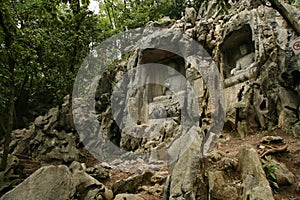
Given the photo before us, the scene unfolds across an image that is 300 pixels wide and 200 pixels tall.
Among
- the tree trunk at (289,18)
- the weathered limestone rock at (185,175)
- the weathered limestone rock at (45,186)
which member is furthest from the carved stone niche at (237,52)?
the weathered limestone rock at (45,186)

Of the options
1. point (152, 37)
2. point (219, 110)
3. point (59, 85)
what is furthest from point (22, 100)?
point (219, 110)

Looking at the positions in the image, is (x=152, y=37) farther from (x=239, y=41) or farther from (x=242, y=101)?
(x=242, y=101)

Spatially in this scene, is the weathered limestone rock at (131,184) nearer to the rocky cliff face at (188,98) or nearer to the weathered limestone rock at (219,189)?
the rocky cliff face at (188,98)

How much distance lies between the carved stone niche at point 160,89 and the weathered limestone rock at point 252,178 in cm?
851

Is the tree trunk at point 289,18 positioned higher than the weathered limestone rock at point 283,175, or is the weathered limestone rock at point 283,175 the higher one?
the tree trunk at point 289,18

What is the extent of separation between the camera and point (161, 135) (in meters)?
11.9

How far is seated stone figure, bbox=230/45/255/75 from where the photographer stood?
11.3m

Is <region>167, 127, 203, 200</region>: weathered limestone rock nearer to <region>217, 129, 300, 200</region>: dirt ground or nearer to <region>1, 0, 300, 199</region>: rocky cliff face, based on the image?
<region>1, 0, 300, 199</region>: rocky cliff face

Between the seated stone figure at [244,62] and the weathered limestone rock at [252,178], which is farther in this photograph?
the seated stone figure at [244,62]

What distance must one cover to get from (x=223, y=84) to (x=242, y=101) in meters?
1.63

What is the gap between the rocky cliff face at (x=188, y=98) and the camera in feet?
30.1

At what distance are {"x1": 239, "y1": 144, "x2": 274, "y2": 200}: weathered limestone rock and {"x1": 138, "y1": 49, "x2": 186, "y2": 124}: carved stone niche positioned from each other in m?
8.51

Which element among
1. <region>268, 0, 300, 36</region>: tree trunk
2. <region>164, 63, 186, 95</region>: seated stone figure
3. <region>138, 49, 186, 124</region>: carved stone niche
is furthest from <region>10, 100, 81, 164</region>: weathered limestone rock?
<region>268, 0, 300, 36</region>: tree trunk

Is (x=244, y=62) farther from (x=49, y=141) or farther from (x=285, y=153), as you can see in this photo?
(x=49, y=141)
